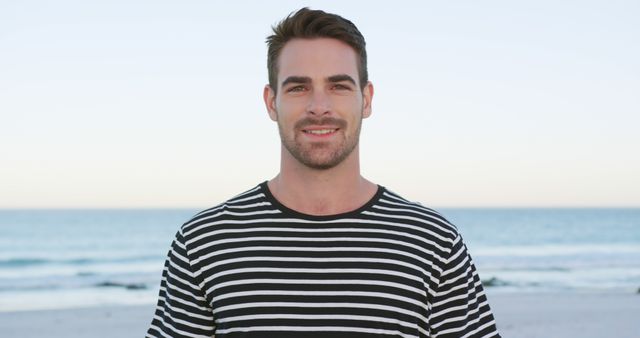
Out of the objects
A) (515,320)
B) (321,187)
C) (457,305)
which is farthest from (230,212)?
(515,320)

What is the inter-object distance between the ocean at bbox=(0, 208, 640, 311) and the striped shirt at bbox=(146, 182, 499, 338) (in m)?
15.6

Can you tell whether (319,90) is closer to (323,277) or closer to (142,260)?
(323,277)

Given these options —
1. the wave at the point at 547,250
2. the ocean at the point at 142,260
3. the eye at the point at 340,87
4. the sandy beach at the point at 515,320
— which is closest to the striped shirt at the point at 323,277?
the eye at the point at 340,87

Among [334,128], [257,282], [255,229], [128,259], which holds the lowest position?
[257,282]

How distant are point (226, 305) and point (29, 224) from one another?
62.5m

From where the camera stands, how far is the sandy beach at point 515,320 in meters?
11.8

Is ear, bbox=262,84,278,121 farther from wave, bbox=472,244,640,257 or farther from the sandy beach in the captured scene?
wave, bbox=472,244,640,257

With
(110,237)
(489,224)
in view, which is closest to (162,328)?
(110,237)

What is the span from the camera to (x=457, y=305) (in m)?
2.73

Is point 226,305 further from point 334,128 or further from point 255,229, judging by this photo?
point 334,128

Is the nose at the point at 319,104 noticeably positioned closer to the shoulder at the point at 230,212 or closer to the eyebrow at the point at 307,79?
the eyebrow at the point at 307,79

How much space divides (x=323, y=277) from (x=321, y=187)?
1.00 ft

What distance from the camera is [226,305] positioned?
2721 millimetres

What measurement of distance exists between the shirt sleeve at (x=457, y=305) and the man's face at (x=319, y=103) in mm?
518
